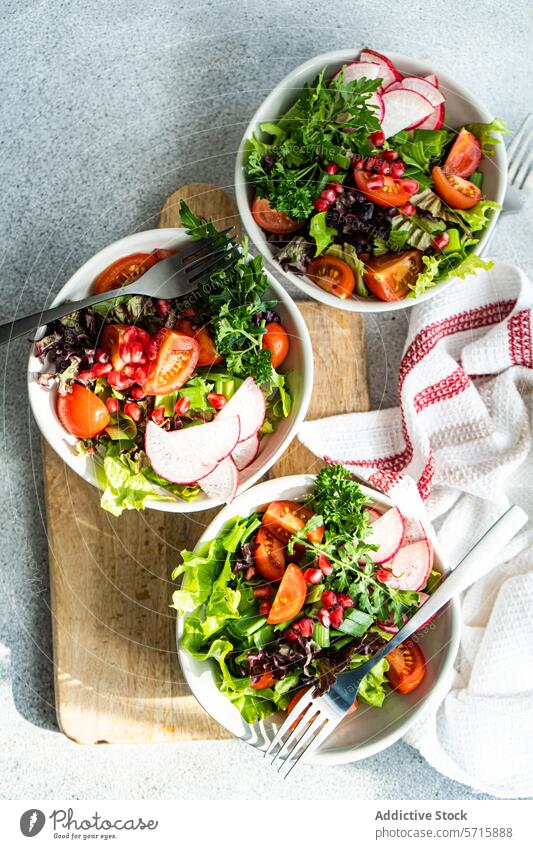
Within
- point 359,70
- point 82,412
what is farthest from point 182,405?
point 359,70

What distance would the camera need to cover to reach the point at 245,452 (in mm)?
1049

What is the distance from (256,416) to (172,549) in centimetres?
28

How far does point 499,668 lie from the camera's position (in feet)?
3.94

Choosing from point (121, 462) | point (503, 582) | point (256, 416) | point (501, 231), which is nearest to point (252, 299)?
point (256, 416)

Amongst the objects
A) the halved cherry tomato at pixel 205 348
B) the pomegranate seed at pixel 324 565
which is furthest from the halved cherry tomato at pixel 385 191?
the pomegranate seed at pixel 324 565

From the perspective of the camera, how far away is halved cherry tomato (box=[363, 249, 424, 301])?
42.6 inches

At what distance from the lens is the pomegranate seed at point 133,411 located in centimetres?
101

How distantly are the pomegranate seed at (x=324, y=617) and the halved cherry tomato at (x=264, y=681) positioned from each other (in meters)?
0.11

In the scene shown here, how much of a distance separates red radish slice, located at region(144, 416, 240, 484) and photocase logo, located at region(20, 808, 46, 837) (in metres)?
0.67

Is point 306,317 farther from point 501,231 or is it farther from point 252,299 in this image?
point 501,231

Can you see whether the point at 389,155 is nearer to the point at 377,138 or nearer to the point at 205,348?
the point at 377,138

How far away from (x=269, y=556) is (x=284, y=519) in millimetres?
59

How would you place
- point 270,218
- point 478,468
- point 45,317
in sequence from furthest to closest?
point 478,468 → point 270,218 → point 45,317

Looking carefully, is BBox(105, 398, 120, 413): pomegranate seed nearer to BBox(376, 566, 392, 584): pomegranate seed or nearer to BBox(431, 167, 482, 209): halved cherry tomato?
BBox(376, 566, 392, 584): pomegranate seed
